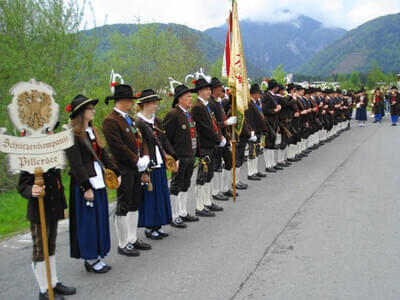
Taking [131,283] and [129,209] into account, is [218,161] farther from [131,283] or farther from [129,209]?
[131,283]

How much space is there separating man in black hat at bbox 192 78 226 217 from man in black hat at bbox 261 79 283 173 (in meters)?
4.03

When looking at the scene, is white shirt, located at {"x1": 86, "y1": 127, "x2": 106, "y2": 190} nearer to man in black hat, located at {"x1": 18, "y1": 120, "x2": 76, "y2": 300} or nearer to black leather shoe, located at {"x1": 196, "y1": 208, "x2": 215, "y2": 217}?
man in black hat, located at {"x1": 18, "y1": 120, "x2": 76, "y2": 300}

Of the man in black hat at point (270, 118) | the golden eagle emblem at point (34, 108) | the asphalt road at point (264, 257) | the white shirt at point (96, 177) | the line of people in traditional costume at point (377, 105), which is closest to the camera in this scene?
the golden eagle emblem at point (34, 108)

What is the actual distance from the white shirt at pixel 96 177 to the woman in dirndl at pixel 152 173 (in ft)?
3.36

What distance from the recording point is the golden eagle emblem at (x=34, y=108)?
384 cm

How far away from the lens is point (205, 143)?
743 cm

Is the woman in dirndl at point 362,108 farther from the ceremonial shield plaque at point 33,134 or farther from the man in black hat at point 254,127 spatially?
the ceremonial shield plaque at point 33,134

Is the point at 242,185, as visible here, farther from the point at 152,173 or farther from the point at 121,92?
the point at 121,92

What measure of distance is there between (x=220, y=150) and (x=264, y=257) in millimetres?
3309

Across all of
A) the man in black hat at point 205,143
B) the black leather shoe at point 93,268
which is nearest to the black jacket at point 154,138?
the man in black hat at point 205,143

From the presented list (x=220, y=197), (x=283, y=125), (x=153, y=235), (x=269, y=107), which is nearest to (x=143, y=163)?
(x=153, y=235)

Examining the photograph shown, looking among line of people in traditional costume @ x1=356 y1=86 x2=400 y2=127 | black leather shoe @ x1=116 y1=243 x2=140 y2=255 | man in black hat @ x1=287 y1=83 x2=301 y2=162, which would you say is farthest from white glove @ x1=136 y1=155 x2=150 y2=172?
line of people in traditional costume @ x1=356 y1=86 x2=400 y2=127

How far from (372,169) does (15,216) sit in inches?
339

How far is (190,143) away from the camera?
22.2 feet
